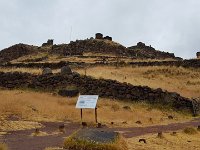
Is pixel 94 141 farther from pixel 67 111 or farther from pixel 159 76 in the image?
pixel 159 76

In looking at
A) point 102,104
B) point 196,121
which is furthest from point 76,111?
point 196,121

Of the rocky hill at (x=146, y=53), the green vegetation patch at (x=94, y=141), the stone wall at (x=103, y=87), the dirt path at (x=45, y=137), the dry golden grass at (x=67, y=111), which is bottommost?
the dirt path at (x=45, y=137)

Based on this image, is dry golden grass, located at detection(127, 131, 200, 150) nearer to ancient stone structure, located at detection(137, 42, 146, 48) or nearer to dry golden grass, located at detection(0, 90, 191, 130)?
dry golden grass, located at detection(0, 90, 191, 130)

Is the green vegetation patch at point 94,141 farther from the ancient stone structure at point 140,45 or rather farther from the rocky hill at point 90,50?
the ancient stone structure at point 140,45

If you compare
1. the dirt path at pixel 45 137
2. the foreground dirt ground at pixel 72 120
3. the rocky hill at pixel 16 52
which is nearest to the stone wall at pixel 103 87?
the foreground dirt ground at pixel 72 120

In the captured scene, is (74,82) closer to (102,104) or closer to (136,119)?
(102,104)

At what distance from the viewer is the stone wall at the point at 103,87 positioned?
1171 inches

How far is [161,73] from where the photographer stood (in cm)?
4300

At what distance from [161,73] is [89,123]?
70.0 feet

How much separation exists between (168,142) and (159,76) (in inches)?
972

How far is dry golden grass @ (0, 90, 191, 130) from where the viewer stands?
79.5ft

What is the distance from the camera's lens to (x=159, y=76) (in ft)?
137

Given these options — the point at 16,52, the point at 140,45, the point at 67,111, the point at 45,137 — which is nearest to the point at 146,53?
the point at 140,45

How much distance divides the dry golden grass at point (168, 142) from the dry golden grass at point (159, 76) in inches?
647
